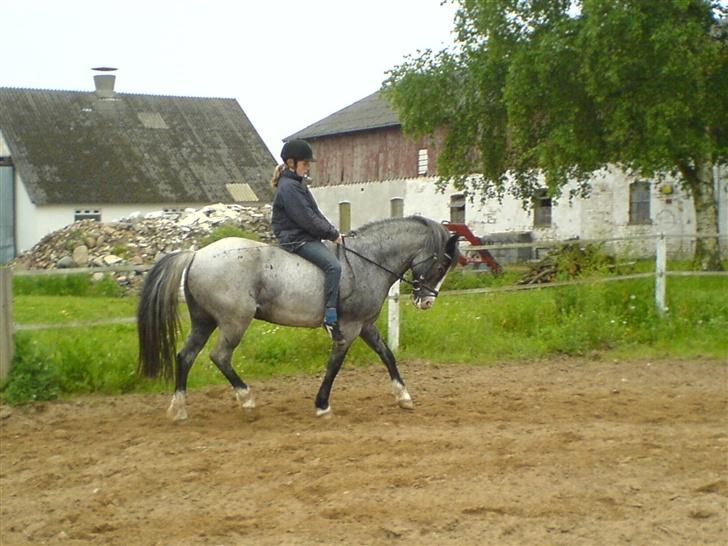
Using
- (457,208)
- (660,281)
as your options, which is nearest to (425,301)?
(660,281)

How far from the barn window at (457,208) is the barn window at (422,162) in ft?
9.62

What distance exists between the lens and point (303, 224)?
8.27 meters

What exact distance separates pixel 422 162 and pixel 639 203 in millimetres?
12385

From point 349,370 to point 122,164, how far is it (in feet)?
111

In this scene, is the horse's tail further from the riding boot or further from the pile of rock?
the pile of rock

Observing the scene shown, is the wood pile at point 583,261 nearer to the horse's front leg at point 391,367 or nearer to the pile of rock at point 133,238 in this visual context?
the horse's front leg at point 391,367

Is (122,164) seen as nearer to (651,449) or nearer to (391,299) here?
(391,299)

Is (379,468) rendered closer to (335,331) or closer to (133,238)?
(335,331)

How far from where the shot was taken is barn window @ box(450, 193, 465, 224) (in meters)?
38.7

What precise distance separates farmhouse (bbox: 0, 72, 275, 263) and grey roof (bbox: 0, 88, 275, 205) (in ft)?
0.15

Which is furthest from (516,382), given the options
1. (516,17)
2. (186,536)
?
(516,17)

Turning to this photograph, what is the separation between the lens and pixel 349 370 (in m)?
10.9

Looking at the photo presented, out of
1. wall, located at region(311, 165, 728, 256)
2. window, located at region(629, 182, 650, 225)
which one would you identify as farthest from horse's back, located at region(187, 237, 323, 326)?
window, located at region(629, 182, 650, 225)

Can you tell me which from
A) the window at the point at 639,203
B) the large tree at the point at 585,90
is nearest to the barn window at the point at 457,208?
the window at the point at 639,203
